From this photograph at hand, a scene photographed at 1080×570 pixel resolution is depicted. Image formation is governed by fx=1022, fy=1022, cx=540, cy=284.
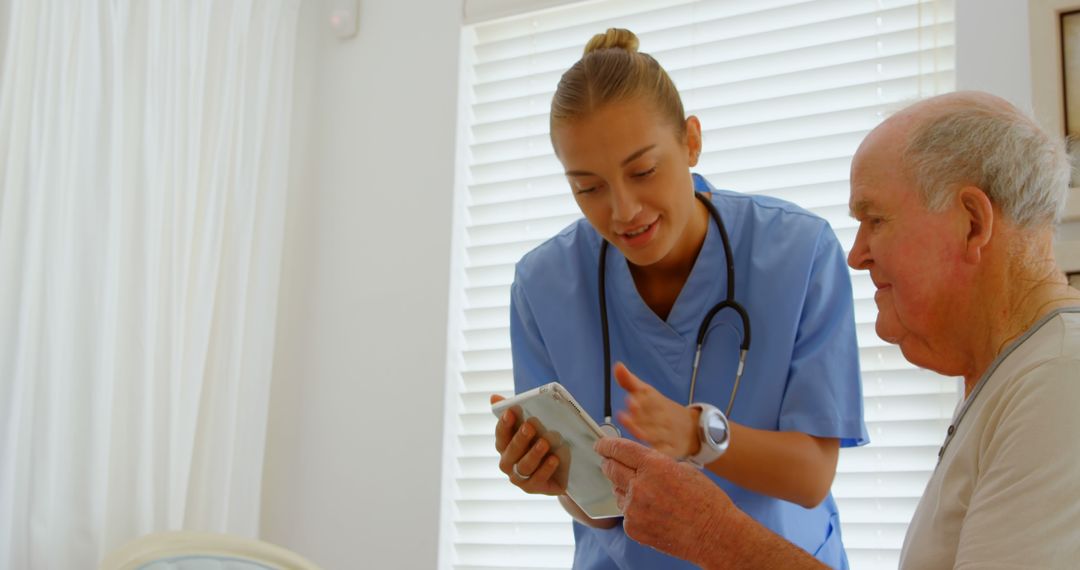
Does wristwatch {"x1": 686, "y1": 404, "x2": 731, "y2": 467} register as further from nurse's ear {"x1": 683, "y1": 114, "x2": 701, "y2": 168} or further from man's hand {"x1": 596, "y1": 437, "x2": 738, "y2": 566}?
nurse's ear {"x1": 683, "y1": 114, "x2": 701, "y2": 168}

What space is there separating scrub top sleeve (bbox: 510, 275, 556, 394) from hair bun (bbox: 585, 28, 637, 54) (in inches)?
15.3

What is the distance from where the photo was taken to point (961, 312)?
1014 millimetres

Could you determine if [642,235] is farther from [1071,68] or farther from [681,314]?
[1071,68]

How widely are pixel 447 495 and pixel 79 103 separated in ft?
4.06

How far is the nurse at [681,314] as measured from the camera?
1396 millimetres

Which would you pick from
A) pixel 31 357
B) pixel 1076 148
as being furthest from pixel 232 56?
pixel 1076 148

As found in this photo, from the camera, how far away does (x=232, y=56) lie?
8.57 feet

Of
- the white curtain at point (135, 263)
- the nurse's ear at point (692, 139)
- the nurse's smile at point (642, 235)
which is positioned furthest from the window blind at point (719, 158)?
the nurse's smile at point (642, 235)

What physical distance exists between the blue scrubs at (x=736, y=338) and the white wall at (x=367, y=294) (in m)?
1.04

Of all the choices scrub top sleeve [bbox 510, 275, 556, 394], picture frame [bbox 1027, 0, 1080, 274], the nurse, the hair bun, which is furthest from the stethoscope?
picture frame [bbox 1027, 0, 1080, 274]

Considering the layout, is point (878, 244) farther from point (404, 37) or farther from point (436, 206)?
point (404, 37)

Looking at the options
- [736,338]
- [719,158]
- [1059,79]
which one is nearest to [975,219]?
[736,338]

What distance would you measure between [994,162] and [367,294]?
79.1 inches

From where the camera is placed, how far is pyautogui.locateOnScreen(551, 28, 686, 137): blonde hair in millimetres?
1426
